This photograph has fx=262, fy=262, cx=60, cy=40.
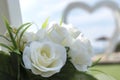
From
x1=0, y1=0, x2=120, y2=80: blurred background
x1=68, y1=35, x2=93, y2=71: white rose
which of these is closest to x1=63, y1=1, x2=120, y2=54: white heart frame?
x1=0, y1=0, x2=120, y2=80: blurred background

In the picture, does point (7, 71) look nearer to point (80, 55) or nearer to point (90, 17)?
point (80, 55)

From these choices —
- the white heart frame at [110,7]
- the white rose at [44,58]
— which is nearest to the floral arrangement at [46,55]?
the white rose at [44,58]

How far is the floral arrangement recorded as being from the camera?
1.52ft

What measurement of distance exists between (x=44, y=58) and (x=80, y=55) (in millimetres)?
74

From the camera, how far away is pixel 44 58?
47 cm

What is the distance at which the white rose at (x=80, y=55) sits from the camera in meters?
0.50

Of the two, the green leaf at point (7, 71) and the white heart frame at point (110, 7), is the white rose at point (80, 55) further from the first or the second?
the white heart frame at point (110, 7)

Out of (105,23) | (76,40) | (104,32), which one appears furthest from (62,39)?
(104,32)

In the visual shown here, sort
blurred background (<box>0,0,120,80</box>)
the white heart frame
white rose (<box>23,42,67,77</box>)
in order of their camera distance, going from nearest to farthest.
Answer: white rose (<box>23,42,67,77</box>) → blurred background (<box>0,0,120,80</box>) → the white heart frame

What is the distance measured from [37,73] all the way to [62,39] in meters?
0.09

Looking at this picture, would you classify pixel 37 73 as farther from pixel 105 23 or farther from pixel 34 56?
pixel 105 23

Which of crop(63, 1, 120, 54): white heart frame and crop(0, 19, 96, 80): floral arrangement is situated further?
crop(63, 1, 120, 54): white heart frame

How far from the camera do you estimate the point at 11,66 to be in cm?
49

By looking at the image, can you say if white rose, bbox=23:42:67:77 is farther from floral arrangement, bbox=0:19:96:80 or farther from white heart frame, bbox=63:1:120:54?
white heart frame, bbox=63:1:120:54
